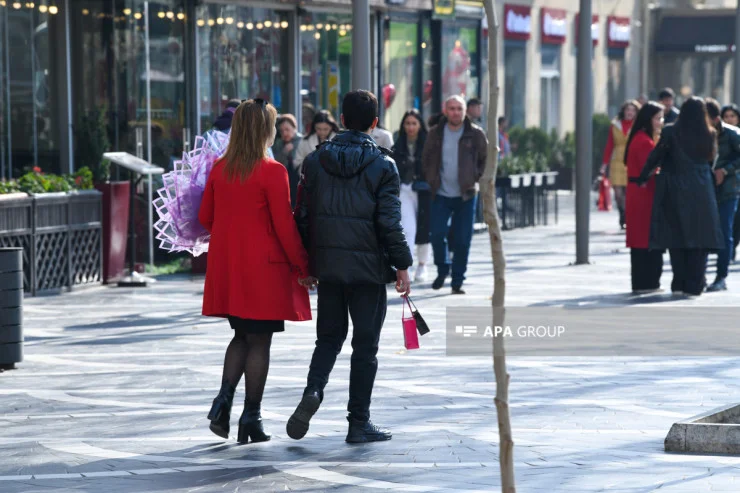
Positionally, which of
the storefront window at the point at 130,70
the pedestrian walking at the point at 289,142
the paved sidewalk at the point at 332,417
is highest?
the storefront window at the point at 130,70

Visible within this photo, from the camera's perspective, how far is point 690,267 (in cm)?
1415

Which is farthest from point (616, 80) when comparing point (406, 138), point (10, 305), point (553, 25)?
point (10, 305)

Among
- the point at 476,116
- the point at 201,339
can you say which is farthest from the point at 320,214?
the point at 476,116

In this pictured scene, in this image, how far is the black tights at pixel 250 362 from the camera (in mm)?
7520

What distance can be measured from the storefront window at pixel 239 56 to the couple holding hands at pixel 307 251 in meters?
11.8

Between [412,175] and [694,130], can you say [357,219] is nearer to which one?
[694,130]

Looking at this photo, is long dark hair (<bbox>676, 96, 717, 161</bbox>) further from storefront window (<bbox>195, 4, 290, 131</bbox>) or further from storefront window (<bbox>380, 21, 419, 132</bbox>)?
storefront window (<bbox>380, 21, 419, 132</bbox>)

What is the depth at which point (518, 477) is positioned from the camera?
21.6 ft

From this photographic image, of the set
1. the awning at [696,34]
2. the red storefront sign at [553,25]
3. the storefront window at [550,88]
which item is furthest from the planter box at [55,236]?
the awning at [696,34]

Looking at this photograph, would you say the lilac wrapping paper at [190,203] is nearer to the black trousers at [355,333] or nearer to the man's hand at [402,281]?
the black trousers at [355,333]

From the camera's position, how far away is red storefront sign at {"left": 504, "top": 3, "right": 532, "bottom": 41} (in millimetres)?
33312

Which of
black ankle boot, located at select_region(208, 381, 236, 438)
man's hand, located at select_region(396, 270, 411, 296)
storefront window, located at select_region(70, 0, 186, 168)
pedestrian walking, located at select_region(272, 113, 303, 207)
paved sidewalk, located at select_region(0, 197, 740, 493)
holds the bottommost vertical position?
paved sidewalk, located at select_region(0, 197, 740, 493)

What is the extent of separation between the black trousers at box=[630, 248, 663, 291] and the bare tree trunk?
9.63 meters

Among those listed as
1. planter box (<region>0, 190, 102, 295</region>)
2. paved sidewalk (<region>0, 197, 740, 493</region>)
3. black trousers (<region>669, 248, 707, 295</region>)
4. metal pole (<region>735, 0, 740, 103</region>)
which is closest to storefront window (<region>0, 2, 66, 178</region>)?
planter box (<region>0, 190, 102, 295</region>)
